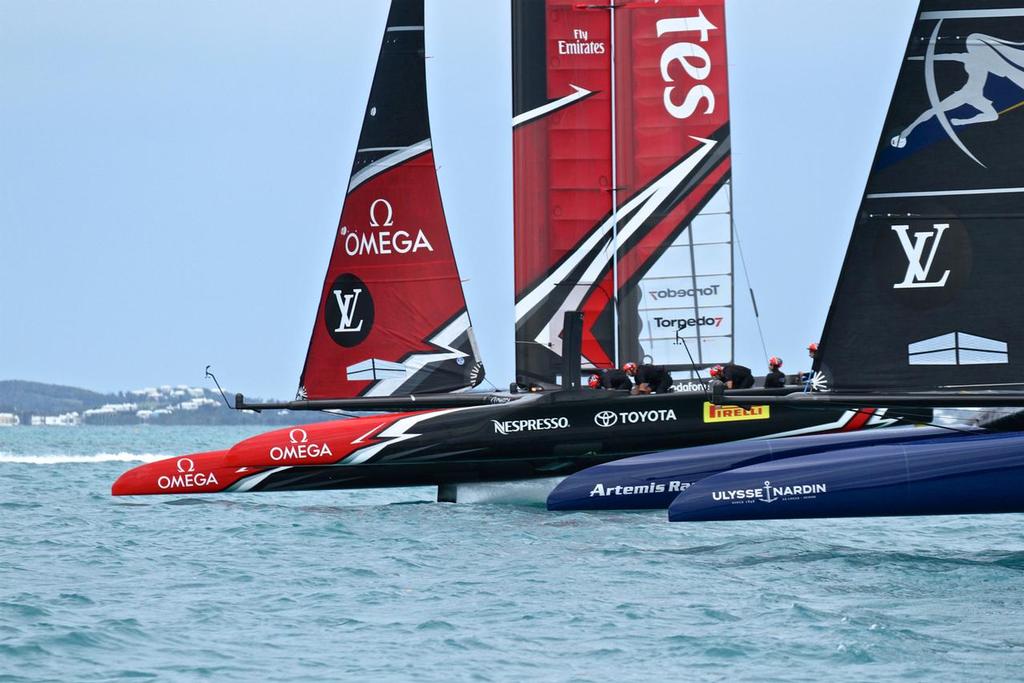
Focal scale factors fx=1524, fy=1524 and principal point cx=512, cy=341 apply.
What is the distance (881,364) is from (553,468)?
4.54 m

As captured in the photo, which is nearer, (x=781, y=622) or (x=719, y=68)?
(x=781, y=622)

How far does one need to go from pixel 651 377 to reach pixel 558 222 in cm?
237

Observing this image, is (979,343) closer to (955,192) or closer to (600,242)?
(955,192)

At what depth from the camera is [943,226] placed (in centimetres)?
1152

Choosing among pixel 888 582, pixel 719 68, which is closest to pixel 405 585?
pixel 888 582

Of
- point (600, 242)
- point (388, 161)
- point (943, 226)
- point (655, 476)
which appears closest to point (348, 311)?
point (388, 161)

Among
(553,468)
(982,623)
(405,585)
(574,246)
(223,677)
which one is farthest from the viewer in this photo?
(574,246)

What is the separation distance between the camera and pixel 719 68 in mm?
17969

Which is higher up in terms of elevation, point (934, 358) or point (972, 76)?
point (972, 76)

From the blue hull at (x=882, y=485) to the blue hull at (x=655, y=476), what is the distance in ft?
3.89

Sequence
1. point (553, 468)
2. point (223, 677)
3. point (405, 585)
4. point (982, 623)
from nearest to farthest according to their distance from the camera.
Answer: point (223, 677) < point (982, 623) < point (405, 585) < point (553, 468)

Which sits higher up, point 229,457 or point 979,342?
point 979,342

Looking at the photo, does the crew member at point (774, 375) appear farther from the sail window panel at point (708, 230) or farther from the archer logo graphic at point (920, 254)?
the archer logo graphic at point (920, 254)

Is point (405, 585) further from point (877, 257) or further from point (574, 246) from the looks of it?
point (574, 246)
